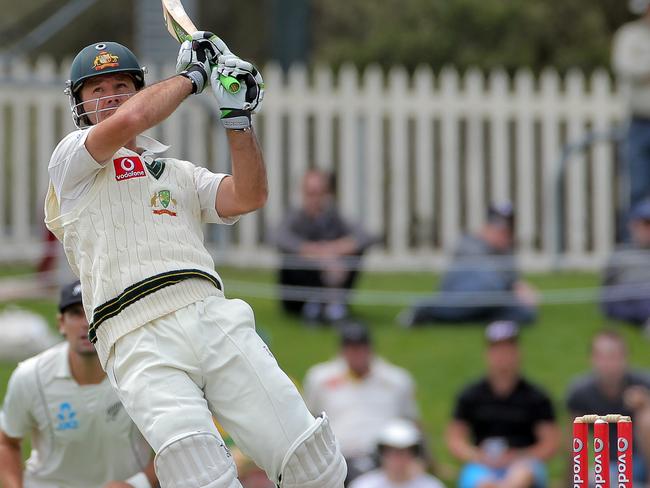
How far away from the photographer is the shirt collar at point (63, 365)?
6.33 metres

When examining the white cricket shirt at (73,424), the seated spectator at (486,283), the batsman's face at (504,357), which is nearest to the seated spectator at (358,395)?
the batsman's face at (504,357)

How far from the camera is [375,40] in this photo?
20109 millimetres

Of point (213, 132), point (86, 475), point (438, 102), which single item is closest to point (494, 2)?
point (438, 102)

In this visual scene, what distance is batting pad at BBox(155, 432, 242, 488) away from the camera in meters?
4.88

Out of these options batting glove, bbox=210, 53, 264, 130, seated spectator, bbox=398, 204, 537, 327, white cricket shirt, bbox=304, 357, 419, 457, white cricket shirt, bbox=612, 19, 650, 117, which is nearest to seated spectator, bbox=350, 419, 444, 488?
white cricket shirt, bbox=304, 357, 419, 457

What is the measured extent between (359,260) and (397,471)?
3.42 meters

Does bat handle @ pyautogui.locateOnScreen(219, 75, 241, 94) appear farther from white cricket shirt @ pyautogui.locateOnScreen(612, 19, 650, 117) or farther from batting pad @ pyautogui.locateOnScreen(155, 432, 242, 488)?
white cricket shirt @ pyautogui.locateOnScreen(612, 19, 650, 117)

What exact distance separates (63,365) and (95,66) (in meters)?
1.64

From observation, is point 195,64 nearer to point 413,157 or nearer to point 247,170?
point 247,170

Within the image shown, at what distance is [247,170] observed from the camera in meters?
5.23

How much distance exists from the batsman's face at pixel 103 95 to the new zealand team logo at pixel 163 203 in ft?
1.12

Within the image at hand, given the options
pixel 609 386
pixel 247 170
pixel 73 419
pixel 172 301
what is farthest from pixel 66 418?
pixel 609 386

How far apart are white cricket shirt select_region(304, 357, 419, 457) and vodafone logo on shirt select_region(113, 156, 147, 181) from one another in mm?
4947

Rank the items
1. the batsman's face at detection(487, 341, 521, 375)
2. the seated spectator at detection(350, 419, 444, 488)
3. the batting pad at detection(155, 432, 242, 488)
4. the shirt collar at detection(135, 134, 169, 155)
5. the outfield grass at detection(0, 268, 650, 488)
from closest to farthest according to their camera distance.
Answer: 1. the batting pad at detection(155, 432, 242, 488)
2. the shirt collar at detection(135, 134, 169, 155)
3. the seated spectator at detection(350, 419, 444, 488)
4. the batsman's face at detection(487, 341, 521, 375)
5. the outfield grass at detection(0, 268, 650, 488)
